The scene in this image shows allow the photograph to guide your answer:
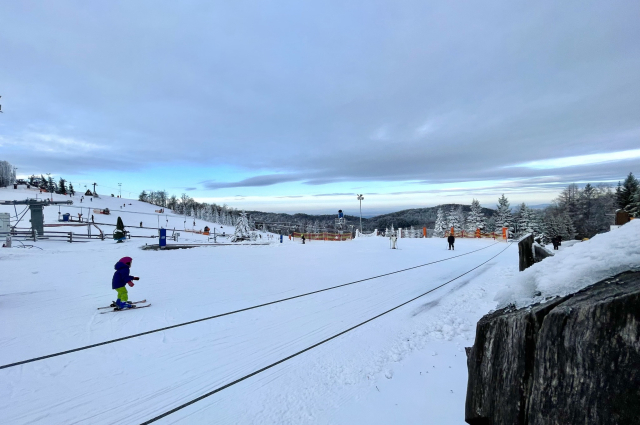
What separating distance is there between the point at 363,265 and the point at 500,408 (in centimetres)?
1390

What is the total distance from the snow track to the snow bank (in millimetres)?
3364

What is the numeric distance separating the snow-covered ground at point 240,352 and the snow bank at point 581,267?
0.53 ft

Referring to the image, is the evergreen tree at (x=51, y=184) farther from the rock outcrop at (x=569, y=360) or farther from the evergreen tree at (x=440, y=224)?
the rock outcrop at (x=569, y=360)

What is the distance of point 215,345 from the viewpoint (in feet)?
18.4

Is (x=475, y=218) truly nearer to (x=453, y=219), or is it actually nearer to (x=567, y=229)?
(x=453, y=219)

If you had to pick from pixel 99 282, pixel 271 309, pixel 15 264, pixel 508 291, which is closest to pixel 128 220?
pixel 15 264

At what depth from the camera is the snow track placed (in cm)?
382

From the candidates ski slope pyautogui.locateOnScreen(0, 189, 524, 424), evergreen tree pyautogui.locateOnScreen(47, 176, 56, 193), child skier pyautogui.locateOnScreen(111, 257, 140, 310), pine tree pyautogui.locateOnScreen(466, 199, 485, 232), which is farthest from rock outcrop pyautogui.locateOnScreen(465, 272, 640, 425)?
evergreen tree pyautogui.locateOnScreen(47, 176, 56, 193)

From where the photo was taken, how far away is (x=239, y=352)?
5.33m

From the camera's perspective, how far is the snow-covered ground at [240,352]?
383 centimetres

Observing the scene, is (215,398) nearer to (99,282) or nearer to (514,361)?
(514,361)

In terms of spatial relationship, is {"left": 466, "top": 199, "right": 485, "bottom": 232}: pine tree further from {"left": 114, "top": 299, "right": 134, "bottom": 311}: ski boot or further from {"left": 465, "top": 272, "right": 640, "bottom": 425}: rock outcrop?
{"left": 465, "top": 272, "right": 640, "bottom": 425}: rock outcrop

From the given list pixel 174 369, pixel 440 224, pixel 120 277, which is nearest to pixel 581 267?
pixel 174 369

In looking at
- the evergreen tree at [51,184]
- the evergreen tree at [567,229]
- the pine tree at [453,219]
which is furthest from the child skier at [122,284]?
the evergreen tree at [51,184]
